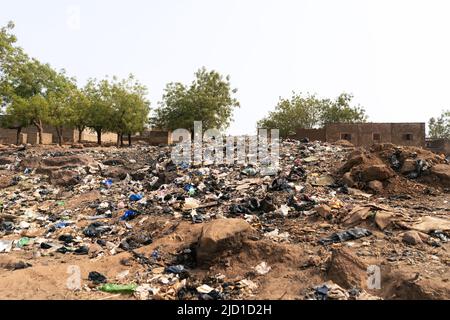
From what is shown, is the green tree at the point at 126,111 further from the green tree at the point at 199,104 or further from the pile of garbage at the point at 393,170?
the pile of garbage at the point at 393,170

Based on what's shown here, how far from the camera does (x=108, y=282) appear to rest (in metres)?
4.68

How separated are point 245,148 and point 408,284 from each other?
7.39 m

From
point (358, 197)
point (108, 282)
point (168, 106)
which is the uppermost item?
point (168, 106)

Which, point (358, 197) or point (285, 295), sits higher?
point (358, 197)

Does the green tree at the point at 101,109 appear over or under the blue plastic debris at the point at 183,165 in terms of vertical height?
over

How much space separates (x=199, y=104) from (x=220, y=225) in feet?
70.9

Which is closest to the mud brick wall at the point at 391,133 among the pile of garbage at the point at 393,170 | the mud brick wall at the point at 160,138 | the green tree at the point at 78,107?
the mud brick wall at the point at 160,138

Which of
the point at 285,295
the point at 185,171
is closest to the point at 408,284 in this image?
the point at 285,295

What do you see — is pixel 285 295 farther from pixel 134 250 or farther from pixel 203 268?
pixel 134 250

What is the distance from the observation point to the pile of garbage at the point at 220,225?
176 inches

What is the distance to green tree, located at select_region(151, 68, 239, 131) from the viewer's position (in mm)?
26141

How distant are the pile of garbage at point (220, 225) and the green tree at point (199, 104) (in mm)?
16084

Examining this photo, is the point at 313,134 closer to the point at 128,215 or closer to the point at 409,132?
the point at 409,132

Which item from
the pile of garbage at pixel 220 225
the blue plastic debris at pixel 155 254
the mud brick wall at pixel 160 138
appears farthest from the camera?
the mud brick wall at pixel 160 138
